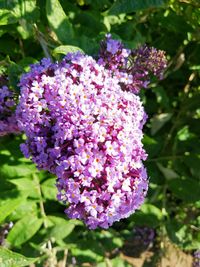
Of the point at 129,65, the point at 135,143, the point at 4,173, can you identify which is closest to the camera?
the point at 135,143

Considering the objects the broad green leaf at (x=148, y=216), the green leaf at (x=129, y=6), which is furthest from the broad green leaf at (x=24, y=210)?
the green leaf at (x=129, y=6)

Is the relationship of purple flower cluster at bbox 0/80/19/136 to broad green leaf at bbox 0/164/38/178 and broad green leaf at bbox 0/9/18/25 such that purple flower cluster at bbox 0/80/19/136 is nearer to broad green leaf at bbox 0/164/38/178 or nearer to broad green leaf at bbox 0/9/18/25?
broad green leaf at bbox 0/9/18/25

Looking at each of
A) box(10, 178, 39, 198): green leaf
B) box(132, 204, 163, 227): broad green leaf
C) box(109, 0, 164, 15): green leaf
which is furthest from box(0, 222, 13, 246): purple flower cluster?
box(109, 0, 164, 15): green leaf

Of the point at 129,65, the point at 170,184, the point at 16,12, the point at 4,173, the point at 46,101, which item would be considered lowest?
the point at 170,184

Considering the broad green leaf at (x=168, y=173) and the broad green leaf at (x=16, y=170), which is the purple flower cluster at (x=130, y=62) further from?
the broad green leaf at (x=168, y=173)

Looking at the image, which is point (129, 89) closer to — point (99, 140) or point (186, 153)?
point (99, 140)

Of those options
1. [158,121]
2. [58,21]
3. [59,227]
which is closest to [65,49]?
[58,21]

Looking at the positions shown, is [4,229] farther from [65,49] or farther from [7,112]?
[65,49]

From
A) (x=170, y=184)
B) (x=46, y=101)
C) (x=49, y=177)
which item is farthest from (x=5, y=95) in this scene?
(x=170, y=184)

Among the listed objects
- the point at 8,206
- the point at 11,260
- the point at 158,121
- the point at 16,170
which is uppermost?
the point at 158,121
